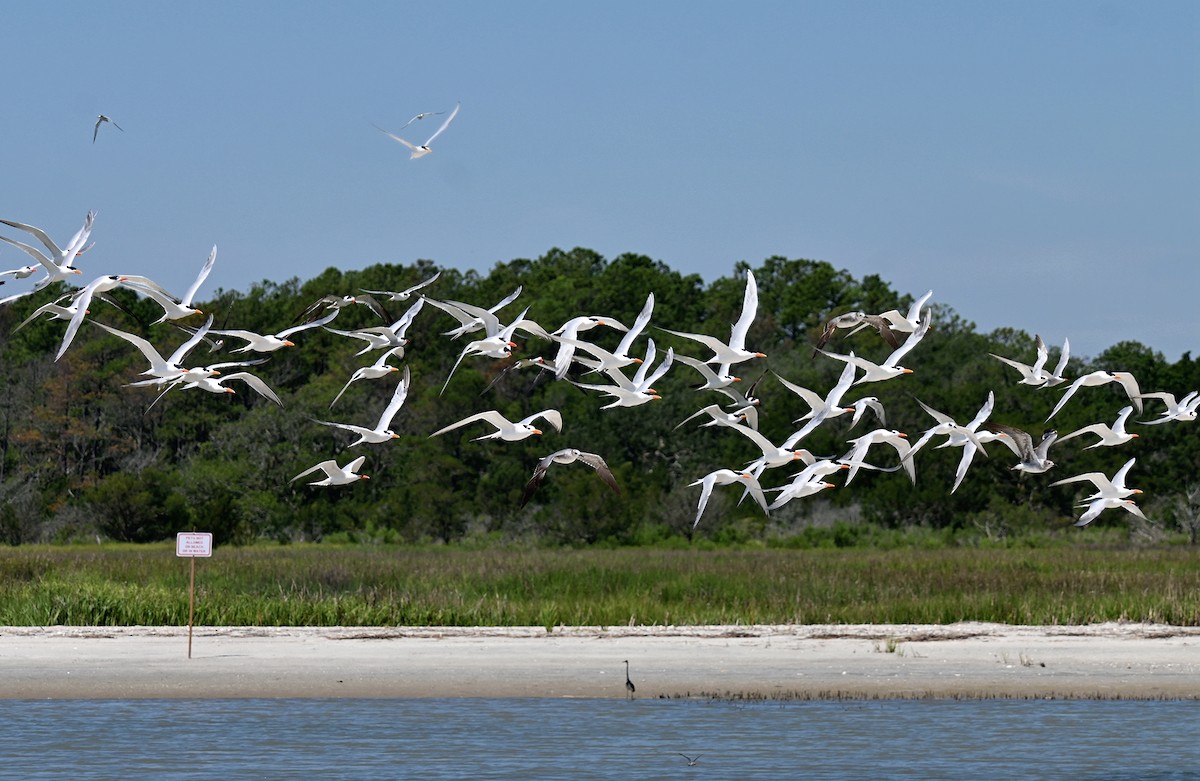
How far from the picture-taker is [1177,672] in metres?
22.2

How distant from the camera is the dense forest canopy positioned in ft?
186

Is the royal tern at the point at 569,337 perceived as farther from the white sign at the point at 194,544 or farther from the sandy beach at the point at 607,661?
the white sign at the point at 194,544

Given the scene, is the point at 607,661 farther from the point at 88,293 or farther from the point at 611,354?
the point at 88,293

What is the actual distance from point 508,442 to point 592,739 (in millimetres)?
48182

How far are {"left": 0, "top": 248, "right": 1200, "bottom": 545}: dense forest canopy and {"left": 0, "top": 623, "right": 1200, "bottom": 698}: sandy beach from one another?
65.8 ft

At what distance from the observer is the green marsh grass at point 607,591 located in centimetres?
2748

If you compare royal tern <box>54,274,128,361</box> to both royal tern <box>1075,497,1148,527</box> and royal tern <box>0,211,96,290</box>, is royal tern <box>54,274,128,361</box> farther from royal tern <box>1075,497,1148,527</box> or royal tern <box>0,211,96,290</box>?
royal tern <box>1075,497,1148,527</box>

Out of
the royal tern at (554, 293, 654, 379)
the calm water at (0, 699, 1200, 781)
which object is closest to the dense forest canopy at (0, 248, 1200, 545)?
the royal tern at (554, 293, 654, 379)

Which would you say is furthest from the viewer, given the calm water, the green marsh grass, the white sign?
the green marsh grass

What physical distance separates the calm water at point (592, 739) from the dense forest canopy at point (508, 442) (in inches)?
991

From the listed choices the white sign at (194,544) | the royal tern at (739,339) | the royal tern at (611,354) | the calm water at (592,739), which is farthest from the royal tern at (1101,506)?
the white sign at (194,544)

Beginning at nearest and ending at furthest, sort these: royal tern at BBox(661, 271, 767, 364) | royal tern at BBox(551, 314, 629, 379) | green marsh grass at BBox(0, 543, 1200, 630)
A: 1. royal tern at BBox(661, 271, 767, 364)
2. royal tern at BBox(551, 314, 629, 379)
3. green marsh grass at BBox(0, 543, 1200, 630)

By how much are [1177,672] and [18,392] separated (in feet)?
196

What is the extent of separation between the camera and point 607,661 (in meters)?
23.1
